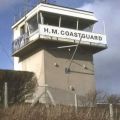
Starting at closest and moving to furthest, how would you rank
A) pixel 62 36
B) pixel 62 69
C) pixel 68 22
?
pixel 62 36 → pixel 62 69 → pixel 68 22

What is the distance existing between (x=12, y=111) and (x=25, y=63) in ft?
88.1

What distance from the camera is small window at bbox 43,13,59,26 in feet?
124

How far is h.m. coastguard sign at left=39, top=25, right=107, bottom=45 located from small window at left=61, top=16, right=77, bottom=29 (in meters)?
1.28

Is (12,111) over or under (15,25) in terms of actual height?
under

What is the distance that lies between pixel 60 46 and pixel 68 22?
305 centimetres

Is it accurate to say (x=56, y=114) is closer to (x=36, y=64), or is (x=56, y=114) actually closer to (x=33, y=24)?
(x=36, y=64)

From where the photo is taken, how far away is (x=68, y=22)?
39.9m

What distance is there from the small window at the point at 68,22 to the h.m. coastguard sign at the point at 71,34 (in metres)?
1.28

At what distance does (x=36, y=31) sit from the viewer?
37000mm

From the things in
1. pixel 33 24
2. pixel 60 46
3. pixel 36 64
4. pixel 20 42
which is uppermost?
pixel 33 24

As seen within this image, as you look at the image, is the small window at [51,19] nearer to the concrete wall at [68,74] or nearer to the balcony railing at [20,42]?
the balcony railing at [20,42]

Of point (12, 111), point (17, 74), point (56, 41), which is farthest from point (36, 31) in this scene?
point (12, 111)

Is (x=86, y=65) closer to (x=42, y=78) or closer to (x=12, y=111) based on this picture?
(x=42, y=78)

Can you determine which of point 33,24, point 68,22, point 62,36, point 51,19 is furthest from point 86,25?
point 33,24
